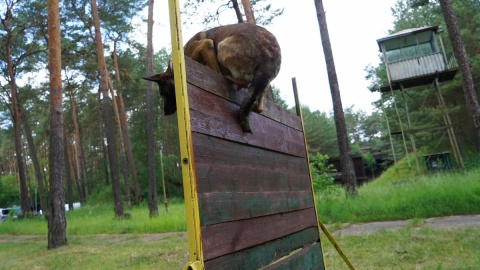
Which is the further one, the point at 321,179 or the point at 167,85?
the point at 321,179

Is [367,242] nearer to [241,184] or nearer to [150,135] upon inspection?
[241,184]

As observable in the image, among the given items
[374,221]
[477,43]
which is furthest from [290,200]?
[477,43]

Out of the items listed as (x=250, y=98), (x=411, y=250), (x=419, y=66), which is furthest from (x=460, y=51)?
(x=250, y=98)

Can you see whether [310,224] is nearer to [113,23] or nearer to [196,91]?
[196,91]

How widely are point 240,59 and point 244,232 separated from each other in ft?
3.79

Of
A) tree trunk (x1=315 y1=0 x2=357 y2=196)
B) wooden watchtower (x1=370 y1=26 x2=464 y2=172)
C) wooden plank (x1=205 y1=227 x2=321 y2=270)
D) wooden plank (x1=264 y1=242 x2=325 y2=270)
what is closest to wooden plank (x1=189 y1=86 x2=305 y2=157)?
wooden plank (x1=205 y1=227 x2=321 y2=270)

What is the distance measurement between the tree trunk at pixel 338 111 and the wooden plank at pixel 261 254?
7.53 meters

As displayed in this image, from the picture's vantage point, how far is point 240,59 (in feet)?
8.40

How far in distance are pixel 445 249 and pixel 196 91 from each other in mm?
4706

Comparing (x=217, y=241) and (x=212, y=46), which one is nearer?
(x=217, y=241)

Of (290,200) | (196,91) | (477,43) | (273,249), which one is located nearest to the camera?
(196,91)

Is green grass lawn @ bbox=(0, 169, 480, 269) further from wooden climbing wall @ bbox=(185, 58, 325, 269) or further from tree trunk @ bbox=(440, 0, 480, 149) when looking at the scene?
wooden climbing wall @ bbox=(185, 58, 325, 269)

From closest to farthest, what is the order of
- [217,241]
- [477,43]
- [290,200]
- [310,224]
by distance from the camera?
[217,241] < [290,200] < [310,224] < [477,43]

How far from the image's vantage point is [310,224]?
359 cm
